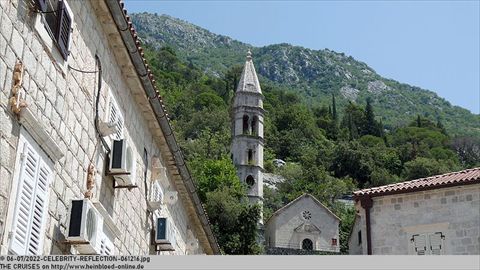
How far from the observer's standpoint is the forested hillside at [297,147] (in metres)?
63.6

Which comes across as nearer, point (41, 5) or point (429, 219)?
point (41, 5)

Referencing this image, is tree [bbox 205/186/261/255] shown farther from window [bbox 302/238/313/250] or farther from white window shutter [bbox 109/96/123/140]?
white window shutter [bbox 109/96/123/140]

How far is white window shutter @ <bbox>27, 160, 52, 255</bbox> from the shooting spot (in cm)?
697

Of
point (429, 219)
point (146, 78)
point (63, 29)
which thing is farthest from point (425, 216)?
point (63, 29)

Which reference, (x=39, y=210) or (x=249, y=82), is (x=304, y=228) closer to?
(x=249, y=82)

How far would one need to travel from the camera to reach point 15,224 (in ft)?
21.2

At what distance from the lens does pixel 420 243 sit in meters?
16.2

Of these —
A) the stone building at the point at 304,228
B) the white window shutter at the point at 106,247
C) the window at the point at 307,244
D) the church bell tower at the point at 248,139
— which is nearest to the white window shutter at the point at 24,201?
the white window shutter at the point at 106,247

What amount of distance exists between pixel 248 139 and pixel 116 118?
56459 millimetres

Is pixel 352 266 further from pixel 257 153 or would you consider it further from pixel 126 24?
pixel 257 153

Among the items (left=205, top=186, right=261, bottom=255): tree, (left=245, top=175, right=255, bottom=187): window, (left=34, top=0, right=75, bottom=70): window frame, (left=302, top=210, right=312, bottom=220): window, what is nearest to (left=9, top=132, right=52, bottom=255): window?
(left=34, top=0, right=75, bottom=70): window frame

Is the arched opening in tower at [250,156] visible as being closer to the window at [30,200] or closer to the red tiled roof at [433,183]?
the red tiled roof at [433,183]

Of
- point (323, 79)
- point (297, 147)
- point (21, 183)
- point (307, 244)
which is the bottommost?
point (21, 183)

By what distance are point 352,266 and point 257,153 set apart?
62.1 metres
